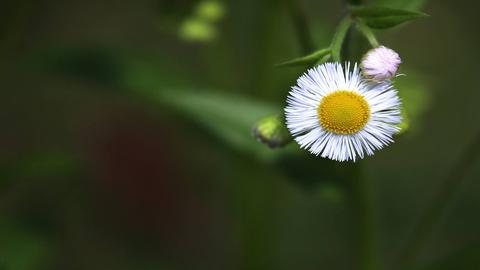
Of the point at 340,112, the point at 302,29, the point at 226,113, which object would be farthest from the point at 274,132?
the point at 226,113

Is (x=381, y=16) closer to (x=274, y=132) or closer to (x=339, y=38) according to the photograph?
(x=339, y=38)

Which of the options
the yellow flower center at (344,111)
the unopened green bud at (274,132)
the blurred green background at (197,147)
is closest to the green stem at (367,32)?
the yellow flower center at (344,111)

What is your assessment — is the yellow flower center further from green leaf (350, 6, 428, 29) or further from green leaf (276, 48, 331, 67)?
green leaf (350, 6, 428, 29)

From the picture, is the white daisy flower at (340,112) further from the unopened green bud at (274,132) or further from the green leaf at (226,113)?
the green leaf at (226,113)

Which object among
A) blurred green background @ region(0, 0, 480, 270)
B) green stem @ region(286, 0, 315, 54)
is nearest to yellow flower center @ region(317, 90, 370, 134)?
green stem @ region(286, 0, 315, 54)

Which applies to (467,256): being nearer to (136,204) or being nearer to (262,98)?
(262,98)
